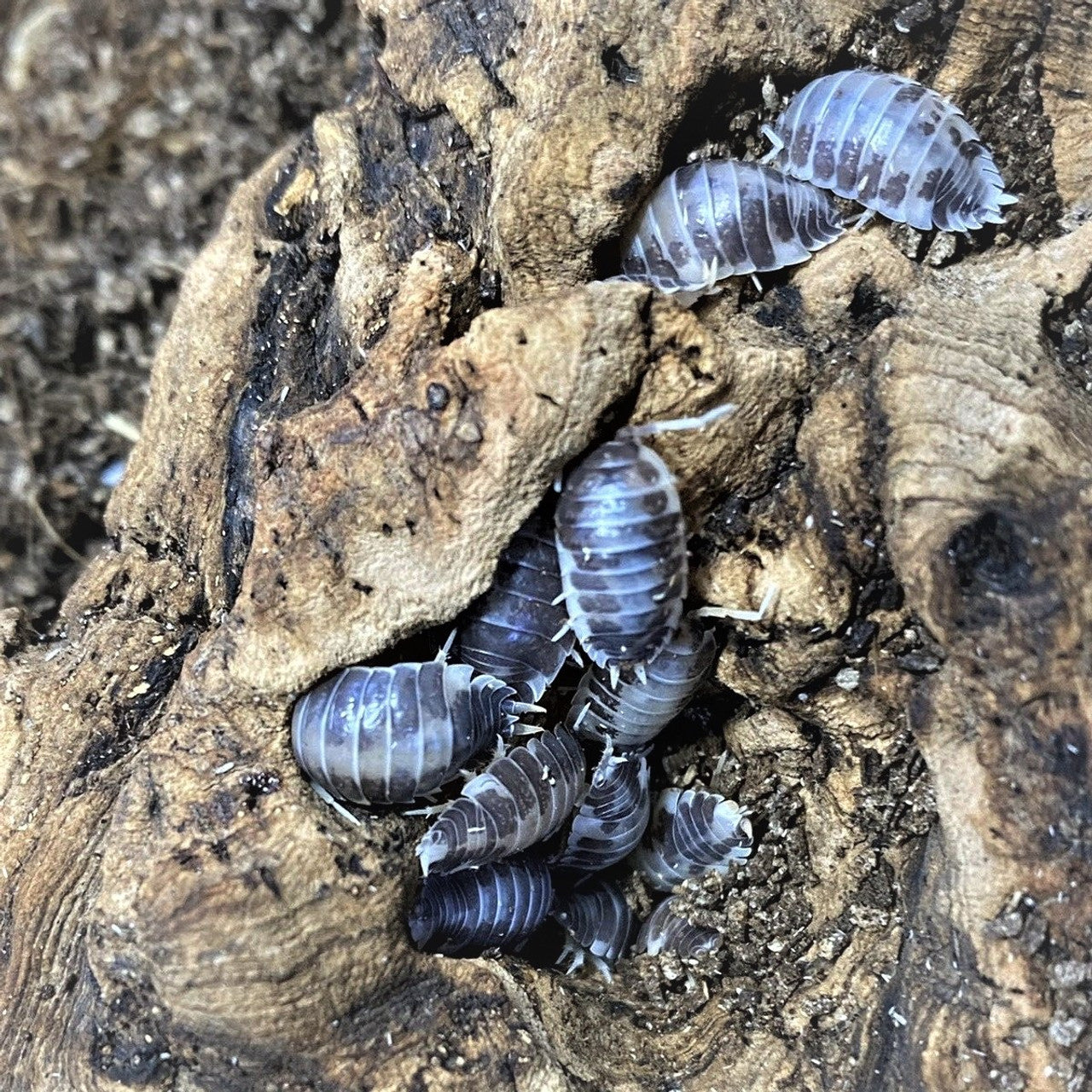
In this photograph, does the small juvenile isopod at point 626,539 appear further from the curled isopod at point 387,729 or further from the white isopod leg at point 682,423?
the curled isopod at point 387,729

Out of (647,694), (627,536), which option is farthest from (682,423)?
(647,694)

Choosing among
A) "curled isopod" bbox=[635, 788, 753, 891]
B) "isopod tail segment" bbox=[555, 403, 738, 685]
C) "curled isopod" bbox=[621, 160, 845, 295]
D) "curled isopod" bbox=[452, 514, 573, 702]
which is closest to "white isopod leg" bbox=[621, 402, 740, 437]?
"isopod tail segment" bbox=[555, 403, 738, 685]

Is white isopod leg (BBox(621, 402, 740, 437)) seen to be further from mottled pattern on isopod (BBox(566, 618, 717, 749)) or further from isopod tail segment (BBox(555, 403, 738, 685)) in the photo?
mottled pattern on isopod (BBox(566, 618, 717, 749))

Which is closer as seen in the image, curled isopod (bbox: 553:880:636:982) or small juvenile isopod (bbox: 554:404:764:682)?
small juvenile isopod (bbox: 554:404:764:682)

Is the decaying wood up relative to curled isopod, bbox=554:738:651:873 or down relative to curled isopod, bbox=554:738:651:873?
up

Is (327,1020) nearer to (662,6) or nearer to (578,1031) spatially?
(578,1031)

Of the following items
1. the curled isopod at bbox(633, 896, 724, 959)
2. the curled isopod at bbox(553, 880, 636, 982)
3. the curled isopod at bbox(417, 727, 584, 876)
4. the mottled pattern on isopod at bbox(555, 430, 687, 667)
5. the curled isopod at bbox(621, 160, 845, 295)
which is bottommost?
the curled isopod at bbox(553, 880, 636, 982)
